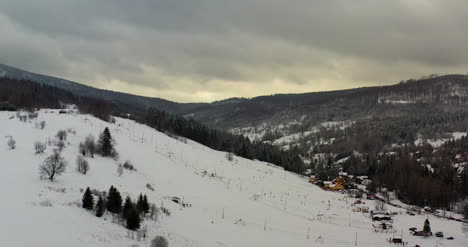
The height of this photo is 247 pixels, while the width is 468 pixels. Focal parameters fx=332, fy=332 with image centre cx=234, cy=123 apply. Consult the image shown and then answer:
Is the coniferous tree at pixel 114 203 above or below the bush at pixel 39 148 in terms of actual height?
below

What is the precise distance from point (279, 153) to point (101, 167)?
346ft

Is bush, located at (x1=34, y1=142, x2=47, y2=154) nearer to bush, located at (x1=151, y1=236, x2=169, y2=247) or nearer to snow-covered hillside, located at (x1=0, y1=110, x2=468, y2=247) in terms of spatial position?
snow-covered hillside, located at (x1=0, y1=110, x2=468, y2=247)

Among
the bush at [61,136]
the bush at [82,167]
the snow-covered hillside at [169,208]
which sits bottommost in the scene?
the snow-covered hillside at [169,208]

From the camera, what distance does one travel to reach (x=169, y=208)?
30828mm

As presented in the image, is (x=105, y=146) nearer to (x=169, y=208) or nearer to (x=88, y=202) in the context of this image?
(x=169, y=208)

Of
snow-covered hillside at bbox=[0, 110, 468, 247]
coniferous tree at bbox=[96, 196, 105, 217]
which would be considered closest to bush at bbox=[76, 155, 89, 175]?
snow-covered hillside at bbox=[0, 110, 468, 247]

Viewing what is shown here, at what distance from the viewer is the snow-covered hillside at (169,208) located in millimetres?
19000

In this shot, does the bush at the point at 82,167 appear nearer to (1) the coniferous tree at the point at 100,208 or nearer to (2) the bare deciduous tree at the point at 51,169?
A: (2) the bare deciduous tree at the point at 51,169

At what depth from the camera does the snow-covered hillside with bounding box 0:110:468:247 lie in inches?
748

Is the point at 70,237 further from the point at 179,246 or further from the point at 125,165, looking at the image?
the point at 125,165

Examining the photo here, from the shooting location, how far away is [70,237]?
686 inches

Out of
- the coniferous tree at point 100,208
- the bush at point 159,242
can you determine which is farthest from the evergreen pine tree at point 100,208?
the bush at point 159,242

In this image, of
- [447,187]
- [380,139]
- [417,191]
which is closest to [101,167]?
[417,191]

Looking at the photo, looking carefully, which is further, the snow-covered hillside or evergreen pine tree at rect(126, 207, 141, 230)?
evergreen pine tree at rect(126, 207, 141, 230)
